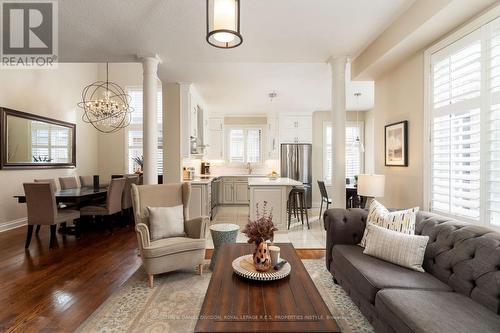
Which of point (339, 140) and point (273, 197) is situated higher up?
point (339, 140)

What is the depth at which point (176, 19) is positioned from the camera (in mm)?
2924

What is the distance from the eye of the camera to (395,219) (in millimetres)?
2381

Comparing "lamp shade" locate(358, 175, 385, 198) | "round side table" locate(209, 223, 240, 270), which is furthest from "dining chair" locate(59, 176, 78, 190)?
"lamp shade" locate(358, 175, 385, 198)

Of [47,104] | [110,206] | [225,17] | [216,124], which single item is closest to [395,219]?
[225,17]

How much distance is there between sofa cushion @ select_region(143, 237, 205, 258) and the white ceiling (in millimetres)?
2468

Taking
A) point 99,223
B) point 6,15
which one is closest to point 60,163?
point 99,223

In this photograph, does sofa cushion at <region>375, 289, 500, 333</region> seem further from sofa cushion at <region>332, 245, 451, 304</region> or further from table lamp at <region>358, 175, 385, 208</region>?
table lamp at <region>358, 175, 385, 208</region>

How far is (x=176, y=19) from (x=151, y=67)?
1.14 meters

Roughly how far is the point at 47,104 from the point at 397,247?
726cm

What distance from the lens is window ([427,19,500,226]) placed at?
215 centimetres

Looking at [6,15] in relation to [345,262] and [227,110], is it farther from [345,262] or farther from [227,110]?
[227,110]

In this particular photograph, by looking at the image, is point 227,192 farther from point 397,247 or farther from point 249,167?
Answer: point 397,247

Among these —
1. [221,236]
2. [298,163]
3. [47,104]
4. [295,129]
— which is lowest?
[221,236]

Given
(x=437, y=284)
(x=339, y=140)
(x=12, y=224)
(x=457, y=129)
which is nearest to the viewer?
(x=437, y=284)
